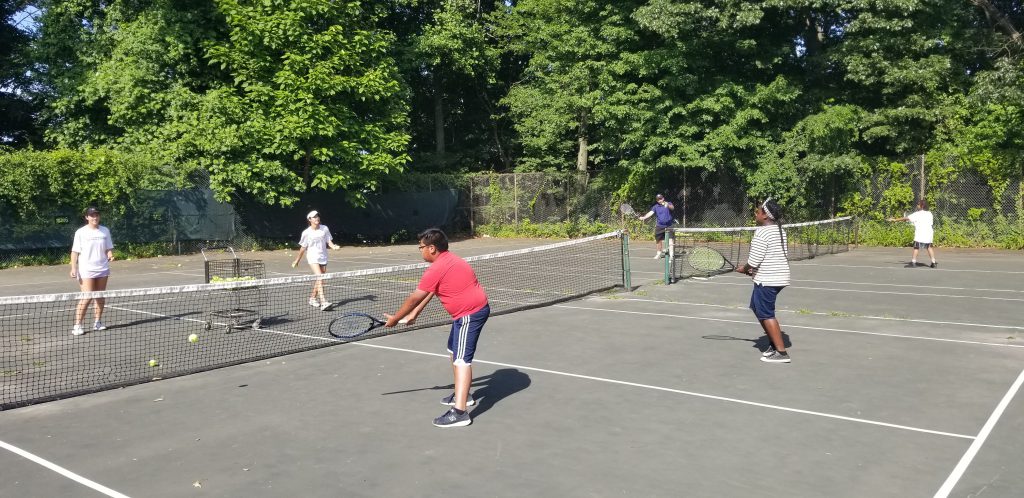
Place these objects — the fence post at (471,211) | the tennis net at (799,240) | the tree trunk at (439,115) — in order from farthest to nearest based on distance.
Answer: the tree trunk at (439,115)
the fence post at (471,211)
the tennis net at (799,240)

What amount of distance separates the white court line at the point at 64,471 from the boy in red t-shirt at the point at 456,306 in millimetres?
2601

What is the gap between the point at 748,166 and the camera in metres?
30.6

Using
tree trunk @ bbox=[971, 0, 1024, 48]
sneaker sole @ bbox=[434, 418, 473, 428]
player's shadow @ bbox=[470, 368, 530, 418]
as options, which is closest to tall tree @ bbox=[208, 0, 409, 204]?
tree trunk @ bbox=[971, 0, 1024, 48]

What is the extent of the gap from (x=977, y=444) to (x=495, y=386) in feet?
15.1

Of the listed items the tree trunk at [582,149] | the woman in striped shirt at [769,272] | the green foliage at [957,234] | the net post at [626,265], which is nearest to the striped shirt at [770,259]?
the woman in striped shirt at [769,272]

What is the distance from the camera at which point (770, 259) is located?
984 centimetres

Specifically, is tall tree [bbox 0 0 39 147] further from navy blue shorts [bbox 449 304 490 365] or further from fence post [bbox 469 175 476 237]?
navy blue shorts [bbox 449 304 490 365]

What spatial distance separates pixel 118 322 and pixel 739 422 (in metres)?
10.7

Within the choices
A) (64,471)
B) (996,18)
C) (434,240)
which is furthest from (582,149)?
(64,471)

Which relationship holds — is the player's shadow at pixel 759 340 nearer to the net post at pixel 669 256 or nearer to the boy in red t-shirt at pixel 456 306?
the boy in red t-shirt at pixel 456 306

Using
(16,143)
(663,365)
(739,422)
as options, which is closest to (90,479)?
(739,422)

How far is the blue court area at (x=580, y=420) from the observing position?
6.06 metres

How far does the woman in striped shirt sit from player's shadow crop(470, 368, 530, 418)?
9.85 feet

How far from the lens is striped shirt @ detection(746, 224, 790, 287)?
385 inches
